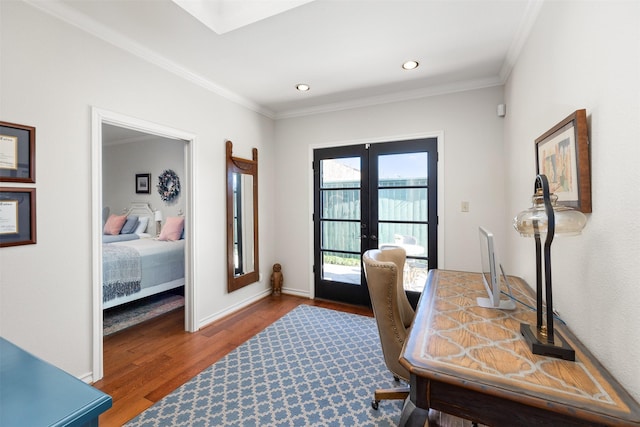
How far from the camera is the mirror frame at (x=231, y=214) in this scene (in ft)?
11.0

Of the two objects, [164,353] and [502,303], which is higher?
[502,303]

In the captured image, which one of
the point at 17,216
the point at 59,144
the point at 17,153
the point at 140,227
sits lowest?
the point at 140,227

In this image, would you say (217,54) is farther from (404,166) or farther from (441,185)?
(441,185)

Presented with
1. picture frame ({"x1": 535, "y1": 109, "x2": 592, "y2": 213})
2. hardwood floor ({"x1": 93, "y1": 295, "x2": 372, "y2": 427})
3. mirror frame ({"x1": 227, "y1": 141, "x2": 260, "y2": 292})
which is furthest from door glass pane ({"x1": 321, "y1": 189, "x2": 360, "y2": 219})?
picture frame ({"x1": 535, "y1": 109, "x2": 592, "y2": 213})

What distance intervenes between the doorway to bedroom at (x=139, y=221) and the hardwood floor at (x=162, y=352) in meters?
0.19

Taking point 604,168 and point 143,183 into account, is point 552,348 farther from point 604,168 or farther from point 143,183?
point 143,183

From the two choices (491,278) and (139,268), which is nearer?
(491,278)

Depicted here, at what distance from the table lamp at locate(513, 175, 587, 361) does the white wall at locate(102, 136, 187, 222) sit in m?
5.07

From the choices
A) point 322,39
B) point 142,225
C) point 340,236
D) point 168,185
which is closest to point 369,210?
point 340,236

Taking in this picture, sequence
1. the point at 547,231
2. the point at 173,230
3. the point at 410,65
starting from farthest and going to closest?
the point at 173,230 → the point at 410,65 → the point at 547,231

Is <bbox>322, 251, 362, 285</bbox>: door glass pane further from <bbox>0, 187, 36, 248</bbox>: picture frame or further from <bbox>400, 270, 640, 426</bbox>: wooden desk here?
<bbox>0, 187, 36, 248</bbox>: picture frame

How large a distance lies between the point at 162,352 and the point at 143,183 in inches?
162

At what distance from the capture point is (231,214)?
338cm

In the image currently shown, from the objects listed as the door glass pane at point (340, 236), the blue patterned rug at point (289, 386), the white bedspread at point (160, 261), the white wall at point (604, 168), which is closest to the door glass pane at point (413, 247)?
the door glass pane at point (340, 236)
